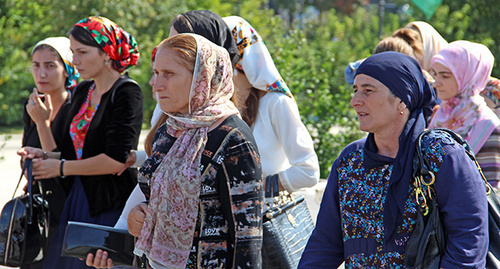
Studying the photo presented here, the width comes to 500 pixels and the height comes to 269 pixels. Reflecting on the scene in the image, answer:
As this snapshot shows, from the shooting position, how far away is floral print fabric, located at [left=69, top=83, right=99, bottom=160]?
11.9 ft

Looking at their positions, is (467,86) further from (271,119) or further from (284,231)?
(284,231)

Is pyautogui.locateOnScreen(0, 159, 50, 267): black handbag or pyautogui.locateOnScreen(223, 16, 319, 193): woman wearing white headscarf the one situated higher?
pyautogui.locateOnScreen(223, 16, 319, 193): woman wearing white headscarf

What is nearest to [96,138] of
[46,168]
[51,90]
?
[46,168]

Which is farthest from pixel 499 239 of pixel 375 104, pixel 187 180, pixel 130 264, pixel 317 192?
pixel 317 192

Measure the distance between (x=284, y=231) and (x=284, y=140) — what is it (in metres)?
0.47

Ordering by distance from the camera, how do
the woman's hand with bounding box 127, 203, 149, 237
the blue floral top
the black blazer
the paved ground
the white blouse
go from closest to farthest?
the blue floral top < the woman's hand with bounding box 127, 203, 149, 237 < the white blouse < the black blazer < the paved ground

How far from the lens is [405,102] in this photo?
2377mm

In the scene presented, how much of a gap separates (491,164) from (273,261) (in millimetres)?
1364

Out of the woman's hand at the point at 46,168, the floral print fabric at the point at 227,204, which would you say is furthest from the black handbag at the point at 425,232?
the woman's hand at the point at 46,168

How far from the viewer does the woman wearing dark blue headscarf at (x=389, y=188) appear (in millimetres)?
2201

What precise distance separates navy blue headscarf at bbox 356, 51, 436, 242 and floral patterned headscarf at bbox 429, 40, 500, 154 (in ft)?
4.14

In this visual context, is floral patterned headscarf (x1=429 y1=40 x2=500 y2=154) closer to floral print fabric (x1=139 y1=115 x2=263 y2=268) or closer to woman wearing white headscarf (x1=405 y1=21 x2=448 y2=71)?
woman wearing white headscarf (x1=405 y1=21 x2=448 y2=71)


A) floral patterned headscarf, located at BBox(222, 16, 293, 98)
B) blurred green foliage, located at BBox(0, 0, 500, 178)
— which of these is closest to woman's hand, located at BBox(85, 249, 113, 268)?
floral patterned headscarf, located at BBox(222, 16, 293, 98)

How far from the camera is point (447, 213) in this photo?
222cm
